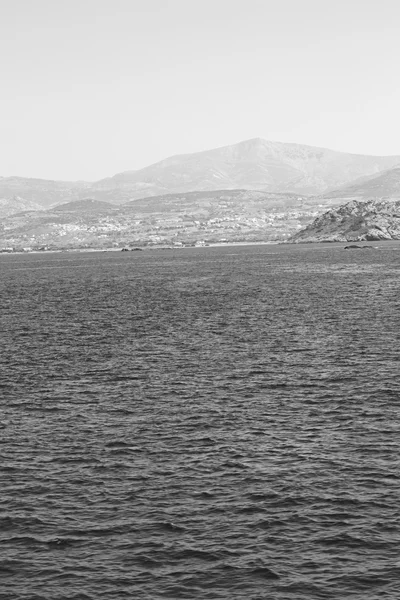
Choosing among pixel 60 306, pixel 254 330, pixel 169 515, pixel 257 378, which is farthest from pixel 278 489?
pixel 60 306

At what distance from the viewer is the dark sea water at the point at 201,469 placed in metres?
35.6

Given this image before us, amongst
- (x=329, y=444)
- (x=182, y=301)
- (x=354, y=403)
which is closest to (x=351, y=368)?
(x=354, y=403)

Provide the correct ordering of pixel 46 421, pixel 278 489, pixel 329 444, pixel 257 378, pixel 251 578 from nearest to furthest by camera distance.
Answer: pixel 251 578
pixel 278 489
pixel 329 444
pixel 46 421
pixel 257 378

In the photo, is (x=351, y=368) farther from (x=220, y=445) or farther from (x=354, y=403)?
(x=220, y=445)

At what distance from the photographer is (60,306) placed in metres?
154

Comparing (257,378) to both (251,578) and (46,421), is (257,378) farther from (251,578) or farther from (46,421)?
(251,578)

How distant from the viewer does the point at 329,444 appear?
2077 inches

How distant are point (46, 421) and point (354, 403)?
24541 millimetres

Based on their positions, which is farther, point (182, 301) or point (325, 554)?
point (182, 301)

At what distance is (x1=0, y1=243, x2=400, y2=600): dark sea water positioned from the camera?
35562 mm

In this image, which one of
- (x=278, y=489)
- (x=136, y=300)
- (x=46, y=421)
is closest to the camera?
(x=278, y=489)

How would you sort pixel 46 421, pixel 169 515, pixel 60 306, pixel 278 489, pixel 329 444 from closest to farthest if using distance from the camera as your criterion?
pixel 169 515
pixel 278 489
pixel 329 444
pixel 46 421
pixel 60 306

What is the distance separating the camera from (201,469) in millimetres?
48625

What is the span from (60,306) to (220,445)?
343 ft
